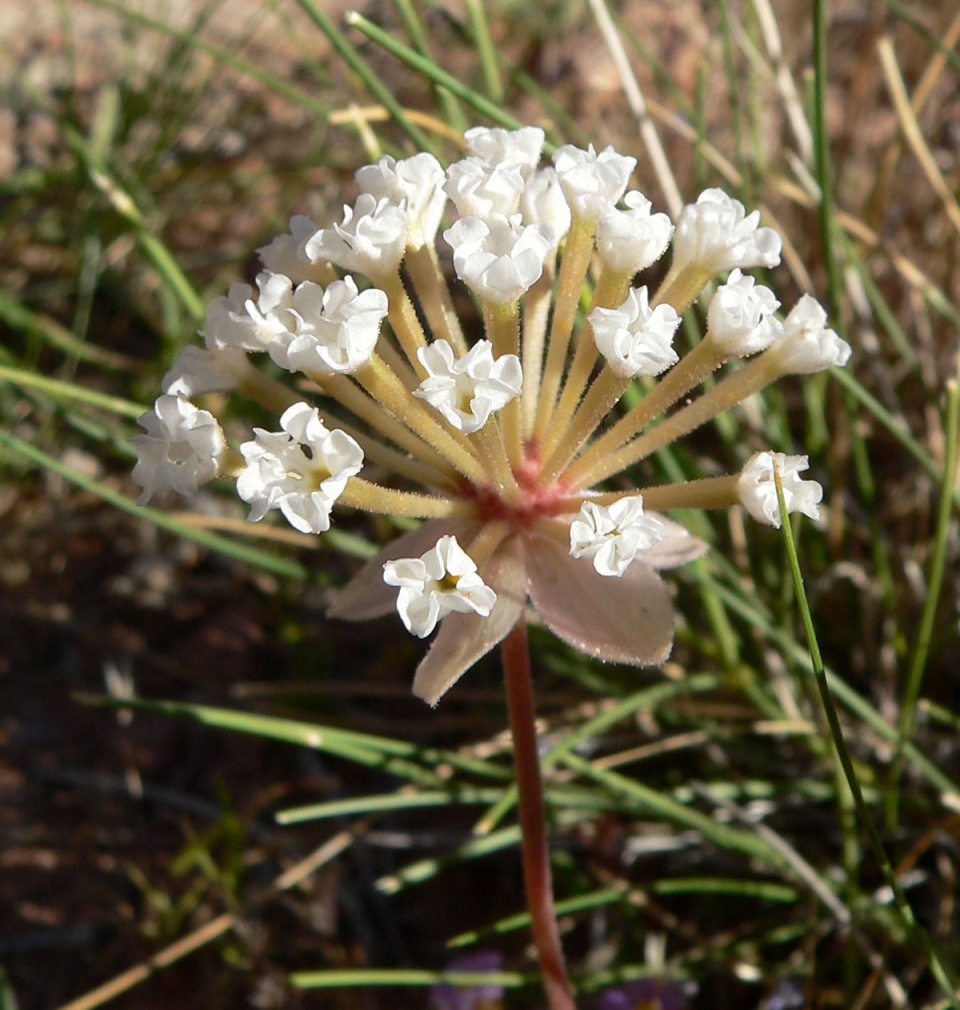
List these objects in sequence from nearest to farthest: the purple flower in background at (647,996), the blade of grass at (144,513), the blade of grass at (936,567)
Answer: the blade of grass at (936,567)
the blade of grass at (144,513)
the purple flower in background at (647,996)

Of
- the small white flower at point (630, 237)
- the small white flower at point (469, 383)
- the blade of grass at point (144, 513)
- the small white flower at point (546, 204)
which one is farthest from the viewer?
the blade of grass at point (144, 513)

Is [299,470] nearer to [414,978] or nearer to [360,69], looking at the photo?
[360,69]

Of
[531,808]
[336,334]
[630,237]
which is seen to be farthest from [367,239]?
[531,808]

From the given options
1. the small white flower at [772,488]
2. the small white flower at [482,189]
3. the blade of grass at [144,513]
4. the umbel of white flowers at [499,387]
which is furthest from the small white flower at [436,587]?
the blade of grass at [144,513]

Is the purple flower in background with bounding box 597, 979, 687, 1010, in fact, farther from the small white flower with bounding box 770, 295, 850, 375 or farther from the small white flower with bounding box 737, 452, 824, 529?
the small white flower with bounding box 770, 295, 850, 375

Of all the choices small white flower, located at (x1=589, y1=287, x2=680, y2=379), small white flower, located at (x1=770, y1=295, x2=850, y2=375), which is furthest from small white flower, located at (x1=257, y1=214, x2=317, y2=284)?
small white flower, located at (x1=770, y1=295, x2=850, y2=375)

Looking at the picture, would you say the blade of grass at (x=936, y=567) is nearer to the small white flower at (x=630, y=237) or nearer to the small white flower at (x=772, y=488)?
the small white flower at (x=772, y=488)

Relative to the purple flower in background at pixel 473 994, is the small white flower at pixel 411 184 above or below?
above
